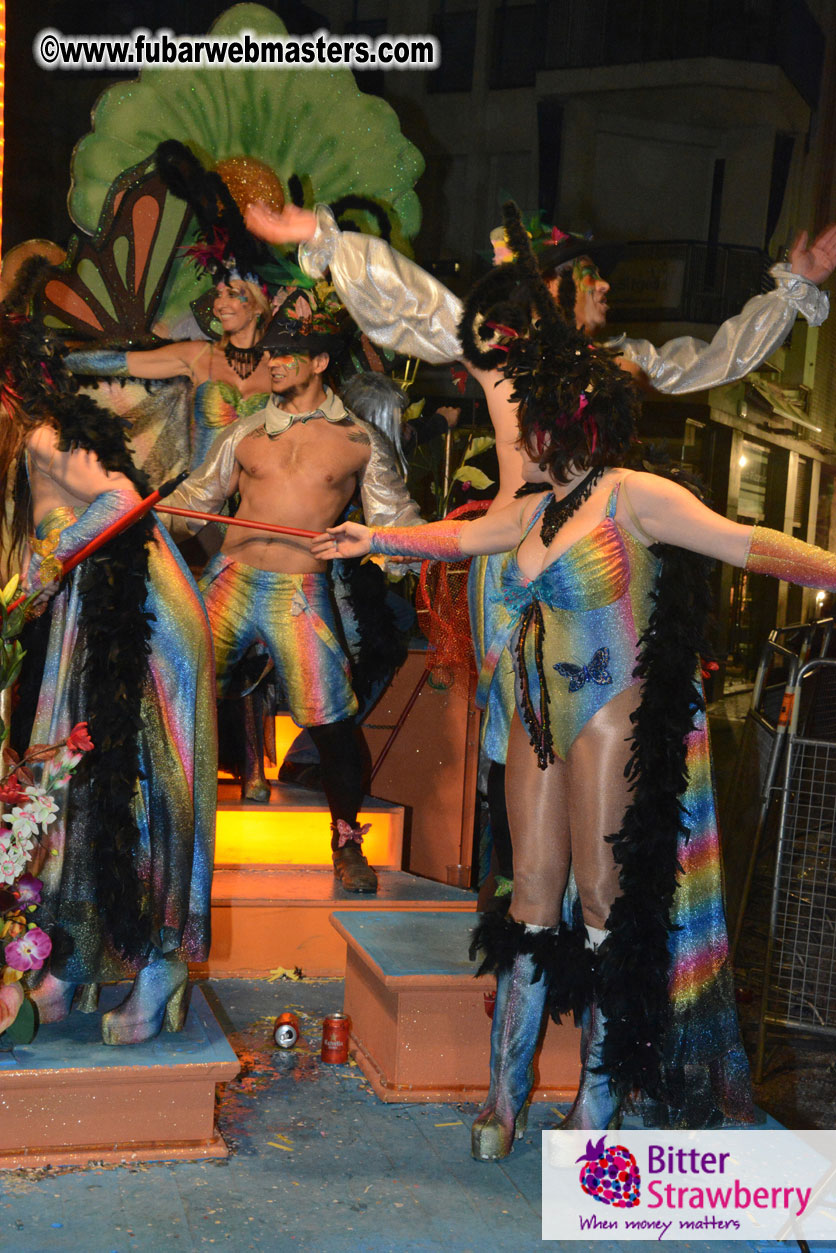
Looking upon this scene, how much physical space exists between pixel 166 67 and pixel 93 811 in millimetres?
3480

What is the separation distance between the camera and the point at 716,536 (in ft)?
8.39

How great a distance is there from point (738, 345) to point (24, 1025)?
113 inches

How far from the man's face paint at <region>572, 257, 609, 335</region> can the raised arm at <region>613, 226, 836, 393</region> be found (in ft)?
0.93

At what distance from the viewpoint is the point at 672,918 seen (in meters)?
2.79

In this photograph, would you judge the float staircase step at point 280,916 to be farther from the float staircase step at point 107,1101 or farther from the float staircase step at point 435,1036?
the float staircase step at point 107,1101

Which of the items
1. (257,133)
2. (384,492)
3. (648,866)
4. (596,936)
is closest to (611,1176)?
(596,936)

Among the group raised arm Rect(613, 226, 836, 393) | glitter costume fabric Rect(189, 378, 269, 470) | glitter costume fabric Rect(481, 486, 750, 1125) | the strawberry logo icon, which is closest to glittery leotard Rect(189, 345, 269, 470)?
glitter costume fabric Rect(189, 378, 269, 470)

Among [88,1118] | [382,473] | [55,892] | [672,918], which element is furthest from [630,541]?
[382,473]

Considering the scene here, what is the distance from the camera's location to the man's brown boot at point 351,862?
421cm

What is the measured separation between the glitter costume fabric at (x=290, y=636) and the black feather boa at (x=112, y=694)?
1.55 m

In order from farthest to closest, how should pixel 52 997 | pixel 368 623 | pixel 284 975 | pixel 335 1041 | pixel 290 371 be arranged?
pixel 368 623
pixel 290 371
pixel 284 975
pixel 335 1041
pixel 52 997

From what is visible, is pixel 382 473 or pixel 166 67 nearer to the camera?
pixel 382 473

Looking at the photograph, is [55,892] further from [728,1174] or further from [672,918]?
[728,1174]

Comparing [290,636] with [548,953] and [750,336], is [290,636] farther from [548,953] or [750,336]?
[548,953]
